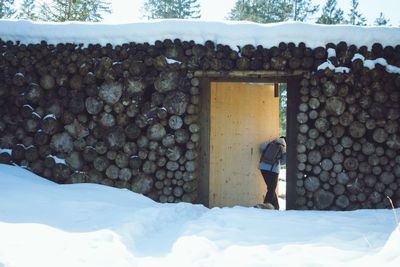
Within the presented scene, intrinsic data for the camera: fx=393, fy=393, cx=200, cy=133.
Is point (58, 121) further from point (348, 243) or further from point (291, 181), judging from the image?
point (348, 243)

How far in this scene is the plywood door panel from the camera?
22.5 ft

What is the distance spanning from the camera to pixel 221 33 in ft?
18.7

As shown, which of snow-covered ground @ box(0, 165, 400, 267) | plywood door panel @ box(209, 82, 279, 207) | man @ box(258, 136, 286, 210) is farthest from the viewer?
plywood door panel @ box(209, 82, 279, 207)

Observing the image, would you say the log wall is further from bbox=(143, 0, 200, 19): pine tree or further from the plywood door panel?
bbox=(143, 0, 200, 19): pine tree

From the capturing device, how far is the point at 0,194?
14.9ft

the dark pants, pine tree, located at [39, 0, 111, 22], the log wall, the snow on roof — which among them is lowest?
the dark pants

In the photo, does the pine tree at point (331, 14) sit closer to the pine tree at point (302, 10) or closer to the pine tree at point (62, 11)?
the pine tree at point (302, 10)

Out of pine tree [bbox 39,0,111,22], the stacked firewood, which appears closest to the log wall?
the stacked firewood

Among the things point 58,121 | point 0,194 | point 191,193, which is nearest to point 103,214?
point 0,194

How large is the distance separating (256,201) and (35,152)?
12.7ft

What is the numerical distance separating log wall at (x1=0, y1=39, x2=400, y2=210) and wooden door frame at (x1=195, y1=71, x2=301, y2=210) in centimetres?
10

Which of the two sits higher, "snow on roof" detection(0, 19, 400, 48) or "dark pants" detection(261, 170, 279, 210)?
"snow on roof" detection(0, 19, 400, 48)

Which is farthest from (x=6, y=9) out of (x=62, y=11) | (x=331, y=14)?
(x=331, y=14)

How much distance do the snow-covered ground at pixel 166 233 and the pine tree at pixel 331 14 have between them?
15.7 m
